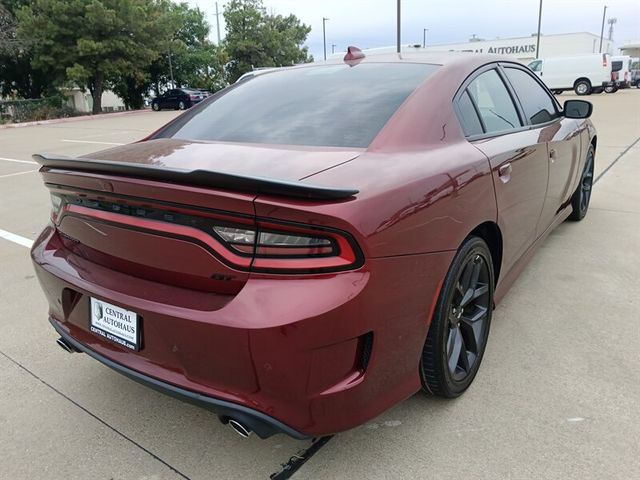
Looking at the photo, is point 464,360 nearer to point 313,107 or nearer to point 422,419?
point 422,419

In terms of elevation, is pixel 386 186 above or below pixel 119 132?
above

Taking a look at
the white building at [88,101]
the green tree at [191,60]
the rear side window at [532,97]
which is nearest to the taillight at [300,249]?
the rear side window at [532,97]

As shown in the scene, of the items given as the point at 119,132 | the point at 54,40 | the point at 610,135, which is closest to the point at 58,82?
the point at 54,40

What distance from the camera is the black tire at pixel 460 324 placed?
2064 millimetres

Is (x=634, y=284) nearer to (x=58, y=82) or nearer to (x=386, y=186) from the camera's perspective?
(x=386, y=186)

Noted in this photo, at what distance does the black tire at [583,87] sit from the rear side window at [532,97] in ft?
97.5

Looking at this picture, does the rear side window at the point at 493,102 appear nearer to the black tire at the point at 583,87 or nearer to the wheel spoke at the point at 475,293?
the wheel spoke at the point at 475,293

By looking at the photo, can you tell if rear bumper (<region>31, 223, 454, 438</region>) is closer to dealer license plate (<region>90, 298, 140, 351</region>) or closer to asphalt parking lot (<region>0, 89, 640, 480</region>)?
dealer license plate (<region>90, 298, 140, 351</region>)

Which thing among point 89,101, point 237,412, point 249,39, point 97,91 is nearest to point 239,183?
point 237,412

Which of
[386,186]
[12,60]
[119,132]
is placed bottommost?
[119,132]

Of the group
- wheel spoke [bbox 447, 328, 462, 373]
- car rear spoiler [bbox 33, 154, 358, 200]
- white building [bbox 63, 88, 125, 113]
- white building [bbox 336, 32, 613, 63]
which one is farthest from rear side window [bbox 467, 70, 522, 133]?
white building [bbox 336, 32, 613, 63]

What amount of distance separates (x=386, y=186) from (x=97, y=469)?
1582 mm

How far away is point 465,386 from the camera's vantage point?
7.83 feet

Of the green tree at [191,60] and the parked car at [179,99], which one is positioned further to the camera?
the green tree at [191,60]
